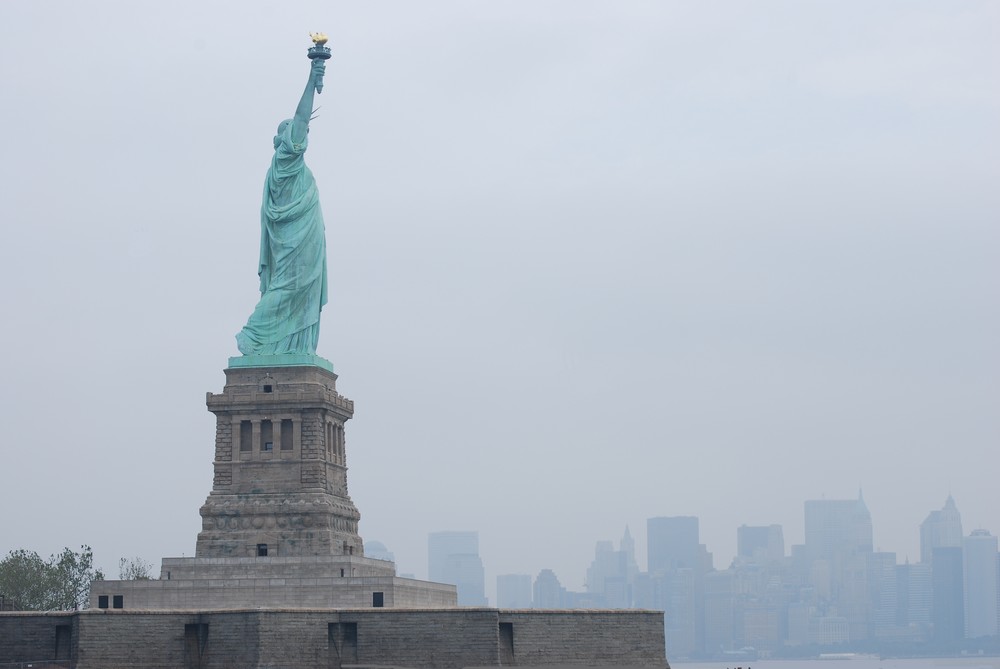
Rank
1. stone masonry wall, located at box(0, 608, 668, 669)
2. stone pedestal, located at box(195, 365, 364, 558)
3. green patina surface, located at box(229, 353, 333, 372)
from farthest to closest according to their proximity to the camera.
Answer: green patina surface, located at box(229, 353, 333, 372), stone pedestal, located at box(195, 365, 364, 558), stone masonry wall, located at box(0, 608, 668, 669)

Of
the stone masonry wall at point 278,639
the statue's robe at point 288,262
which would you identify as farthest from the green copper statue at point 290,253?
the stone masonry wall at point 278,639

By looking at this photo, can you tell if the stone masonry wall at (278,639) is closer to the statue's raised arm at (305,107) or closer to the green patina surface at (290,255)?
the green patina surface at (290,255)

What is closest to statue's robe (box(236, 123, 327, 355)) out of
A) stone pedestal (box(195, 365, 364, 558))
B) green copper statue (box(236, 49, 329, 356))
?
green copper statue (box(236, 49, 329, 356))

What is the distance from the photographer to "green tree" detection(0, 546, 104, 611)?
7788 cm

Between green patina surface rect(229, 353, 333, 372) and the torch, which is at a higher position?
the torch

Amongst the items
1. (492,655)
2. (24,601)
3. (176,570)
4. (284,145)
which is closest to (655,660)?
(492,655)

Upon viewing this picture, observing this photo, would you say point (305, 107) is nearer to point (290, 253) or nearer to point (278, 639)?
point (290, 253)

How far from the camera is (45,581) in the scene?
7938 cm

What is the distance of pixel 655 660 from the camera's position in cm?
6047

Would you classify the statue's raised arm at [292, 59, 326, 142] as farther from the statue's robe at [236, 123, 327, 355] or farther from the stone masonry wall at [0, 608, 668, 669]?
the stone masonry wall at [0, 608, 668, 669]

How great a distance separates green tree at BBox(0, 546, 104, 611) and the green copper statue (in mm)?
17538

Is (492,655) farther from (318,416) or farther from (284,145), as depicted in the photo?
(284,145)

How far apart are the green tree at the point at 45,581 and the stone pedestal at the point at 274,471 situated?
624 inches

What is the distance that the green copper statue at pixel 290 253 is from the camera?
6506cm
